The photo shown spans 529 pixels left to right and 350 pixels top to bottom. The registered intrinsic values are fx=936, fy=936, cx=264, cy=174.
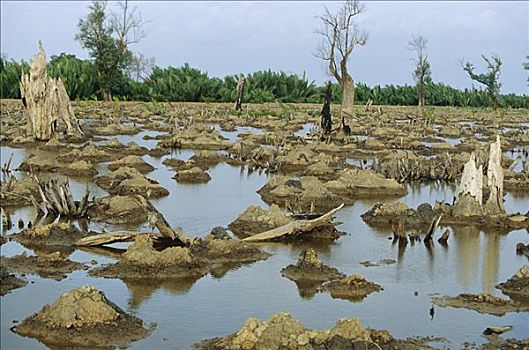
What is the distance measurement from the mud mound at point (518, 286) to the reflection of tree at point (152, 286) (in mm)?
3201

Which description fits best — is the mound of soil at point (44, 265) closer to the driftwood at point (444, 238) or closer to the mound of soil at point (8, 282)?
the mound of soil at point (8, 282)

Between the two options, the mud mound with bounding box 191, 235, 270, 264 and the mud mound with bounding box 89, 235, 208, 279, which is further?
the mud mound with bounding box 191, 235, 270, 264

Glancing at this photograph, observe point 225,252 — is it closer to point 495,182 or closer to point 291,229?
point 291,229

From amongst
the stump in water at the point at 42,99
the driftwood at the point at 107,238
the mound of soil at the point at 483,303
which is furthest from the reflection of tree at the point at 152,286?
the stump in water at the point at 42,99

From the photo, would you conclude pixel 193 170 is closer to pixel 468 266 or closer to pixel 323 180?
pixel 323 180

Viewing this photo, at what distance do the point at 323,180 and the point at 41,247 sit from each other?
8297 mm

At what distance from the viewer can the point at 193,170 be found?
1873cm

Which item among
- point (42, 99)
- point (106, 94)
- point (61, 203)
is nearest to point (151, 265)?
point (61, 203)

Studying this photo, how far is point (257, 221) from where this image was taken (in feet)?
41.0

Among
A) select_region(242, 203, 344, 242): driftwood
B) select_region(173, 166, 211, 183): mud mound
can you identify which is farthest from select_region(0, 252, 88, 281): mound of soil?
select_region(173, 166, 211, 183): mud mound

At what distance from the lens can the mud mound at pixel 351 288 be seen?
9219 mm

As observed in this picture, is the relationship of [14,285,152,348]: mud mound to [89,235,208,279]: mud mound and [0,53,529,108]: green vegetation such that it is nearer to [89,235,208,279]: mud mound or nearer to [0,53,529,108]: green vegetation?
[89,235,208,279]: mud mound

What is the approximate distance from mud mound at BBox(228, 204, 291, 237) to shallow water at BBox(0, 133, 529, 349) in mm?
447

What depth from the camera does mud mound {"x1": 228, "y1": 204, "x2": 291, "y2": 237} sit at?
1230 cm
